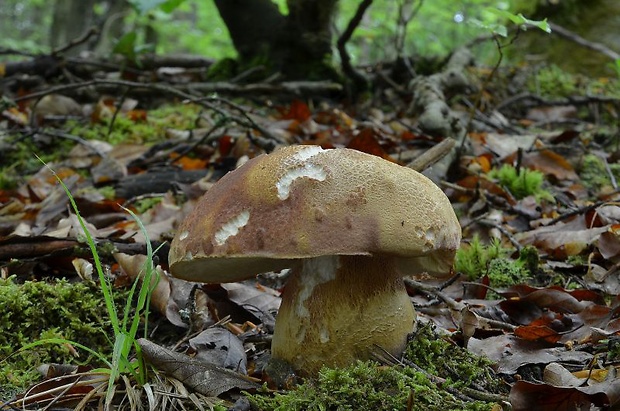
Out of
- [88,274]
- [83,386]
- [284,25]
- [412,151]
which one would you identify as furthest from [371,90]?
[83,386]

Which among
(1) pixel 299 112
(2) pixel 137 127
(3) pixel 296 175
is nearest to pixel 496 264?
(3) pixel 296 175

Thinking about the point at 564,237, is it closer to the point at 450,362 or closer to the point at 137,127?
the point at 450,362

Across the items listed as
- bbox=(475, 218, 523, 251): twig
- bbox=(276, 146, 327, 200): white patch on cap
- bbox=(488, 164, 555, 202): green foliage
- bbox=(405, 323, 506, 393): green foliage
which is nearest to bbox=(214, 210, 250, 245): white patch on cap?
bbox=(276, 146, 327, 200): white patch on cap

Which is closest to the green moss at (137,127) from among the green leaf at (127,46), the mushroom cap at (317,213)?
the green leaf at (127,46)

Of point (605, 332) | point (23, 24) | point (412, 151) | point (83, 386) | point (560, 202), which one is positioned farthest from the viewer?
point (23, 24)

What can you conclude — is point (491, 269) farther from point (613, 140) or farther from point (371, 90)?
point (371, 90)

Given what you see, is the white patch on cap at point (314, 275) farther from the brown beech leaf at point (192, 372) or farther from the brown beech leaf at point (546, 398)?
the brown beech leaf at point (546, 398)

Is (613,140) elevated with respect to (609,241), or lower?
lower
